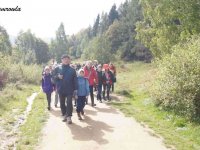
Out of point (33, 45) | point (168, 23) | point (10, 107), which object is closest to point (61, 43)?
point (33, 45)

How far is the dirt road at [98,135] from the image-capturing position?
35.0 feet

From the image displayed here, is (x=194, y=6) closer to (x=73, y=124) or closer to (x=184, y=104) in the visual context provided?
(x=184, y=104)

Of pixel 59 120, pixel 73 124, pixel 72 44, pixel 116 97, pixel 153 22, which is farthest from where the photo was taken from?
pixel 72 44

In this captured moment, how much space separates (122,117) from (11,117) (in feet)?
14.6

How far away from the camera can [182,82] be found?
47.3 feet

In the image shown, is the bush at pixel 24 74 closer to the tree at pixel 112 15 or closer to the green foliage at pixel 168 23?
the green foliage at pixel 168 23

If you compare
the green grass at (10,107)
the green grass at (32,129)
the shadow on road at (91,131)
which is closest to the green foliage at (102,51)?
the green grass at (10,107)

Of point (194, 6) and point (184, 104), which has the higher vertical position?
point (194, 6)

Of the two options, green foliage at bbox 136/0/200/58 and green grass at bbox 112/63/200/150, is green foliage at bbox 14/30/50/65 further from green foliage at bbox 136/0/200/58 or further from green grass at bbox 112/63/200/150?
green grass at bbox 112/63/200/150

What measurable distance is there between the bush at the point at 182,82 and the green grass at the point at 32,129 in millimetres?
4867

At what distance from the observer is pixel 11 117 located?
52.5 feet

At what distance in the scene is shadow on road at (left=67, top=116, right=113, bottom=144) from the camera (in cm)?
1148

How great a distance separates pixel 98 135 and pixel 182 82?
4.22m

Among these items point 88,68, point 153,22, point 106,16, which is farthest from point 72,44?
point 88,68
